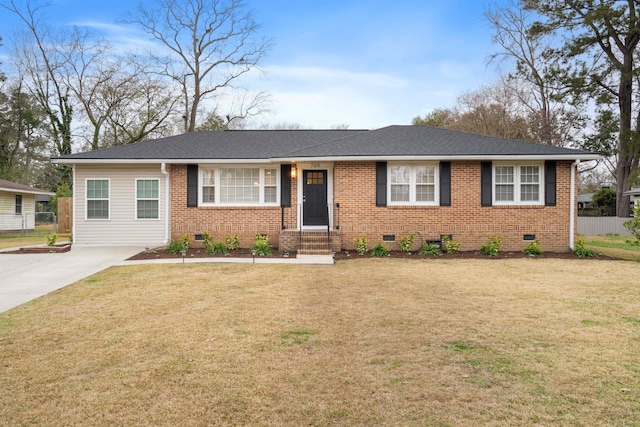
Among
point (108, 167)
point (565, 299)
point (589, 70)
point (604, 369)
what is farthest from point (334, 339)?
point (589, 70)

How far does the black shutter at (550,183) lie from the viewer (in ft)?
40.0

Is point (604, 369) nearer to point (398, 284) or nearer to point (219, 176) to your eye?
point (398, 284)

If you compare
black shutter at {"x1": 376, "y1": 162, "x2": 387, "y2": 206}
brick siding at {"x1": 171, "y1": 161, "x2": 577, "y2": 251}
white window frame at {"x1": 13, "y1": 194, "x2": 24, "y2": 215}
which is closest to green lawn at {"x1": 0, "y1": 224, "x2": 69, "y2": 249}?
white window frame at {"x1": 13, "y1": 194, "x2": 24, "y2": 215}

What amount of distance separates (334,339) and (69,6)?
30.6 metres

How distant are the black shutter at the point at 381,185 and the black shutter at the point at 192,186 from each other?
612 cm

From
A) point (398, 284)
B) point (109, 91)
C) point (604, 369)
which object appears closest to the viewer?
point (604, 369)

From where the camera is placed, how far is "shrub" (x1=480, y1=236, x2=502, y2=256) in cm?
1145

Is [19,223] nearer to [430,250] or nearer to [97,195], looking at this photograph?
[97,195]

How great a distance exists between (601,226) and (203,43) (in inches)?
1161

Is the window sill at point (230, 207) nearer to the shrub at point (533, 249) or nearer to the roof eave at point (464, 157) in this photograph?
the roof eave at point (464, 157)

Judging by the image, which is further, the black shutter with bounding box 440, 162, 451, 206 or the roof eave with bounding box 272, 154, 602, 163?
the black shutter with bounding box 440, 162, 451, 206

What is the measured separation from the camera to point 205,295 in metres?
6.49

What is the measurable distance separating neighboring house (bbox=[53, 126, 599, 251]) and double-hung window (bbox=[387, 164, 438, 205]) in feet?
0.11

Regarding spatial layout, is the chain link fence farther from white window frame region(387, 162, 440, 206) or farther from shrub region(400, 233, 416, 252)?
shrub region(400, 233, 416, 252)
